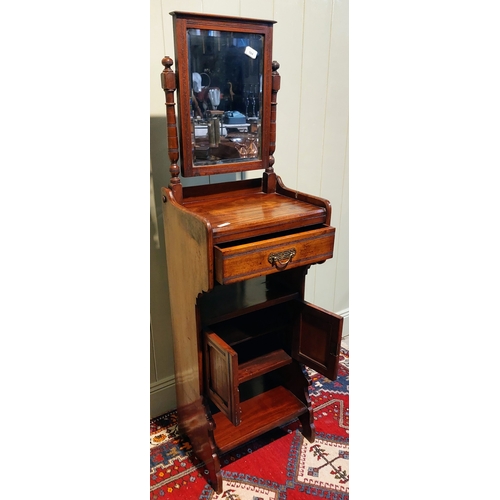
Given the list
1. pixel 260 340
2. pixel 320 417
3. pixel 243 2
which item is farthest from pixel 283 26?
pixel 320 417

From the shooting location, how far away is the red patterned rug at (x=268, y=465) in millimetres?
1427

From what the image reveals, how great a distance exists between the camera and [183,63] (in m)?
1.19

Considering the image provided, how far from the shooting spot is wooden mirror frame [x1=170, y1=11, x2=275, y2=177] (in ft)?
3.82

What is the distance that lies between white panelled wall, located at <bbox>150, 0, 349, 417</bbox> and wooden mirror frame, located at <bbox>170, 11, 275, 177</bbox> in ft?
0.74

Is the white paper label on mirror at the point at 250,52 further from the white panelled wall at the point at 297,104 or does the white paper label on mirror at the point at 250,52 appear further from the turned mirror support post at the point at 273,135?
the white panelled wall at the point at 297,104

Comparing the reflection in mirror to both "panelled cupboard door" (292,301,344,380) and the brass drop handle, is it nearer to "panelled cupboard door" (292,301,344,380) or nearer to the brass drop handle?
the brass drop handle

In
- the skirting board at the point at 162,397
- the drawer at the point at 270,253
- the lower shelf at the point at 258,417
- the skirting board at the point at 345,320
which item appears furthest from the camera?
the skirting board at the point at 345,320

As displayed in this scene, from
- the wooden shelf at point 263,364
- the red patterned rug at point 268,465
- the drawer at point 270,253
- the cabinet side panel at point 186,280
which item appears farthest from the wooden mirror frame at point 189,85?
the red patterned rug at point 268,465

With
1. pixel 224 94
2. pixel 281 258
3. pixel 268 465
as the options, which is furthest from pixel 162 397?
pixel 224 94

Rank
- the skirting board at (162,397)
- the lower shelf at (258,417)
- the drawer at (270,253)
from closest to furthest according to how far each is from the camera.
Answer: the drawer at (270,253) → the lower shelf at (258,417) → the skirting board at (162,397)

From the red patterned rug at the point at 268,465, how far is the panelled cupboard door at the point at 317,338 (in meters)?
0.35

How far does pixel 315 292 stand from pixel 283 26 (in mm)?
1251

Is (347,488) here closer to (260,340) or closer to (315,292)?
(260,340)

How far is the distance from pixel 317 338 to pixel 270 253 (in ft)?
1.50
